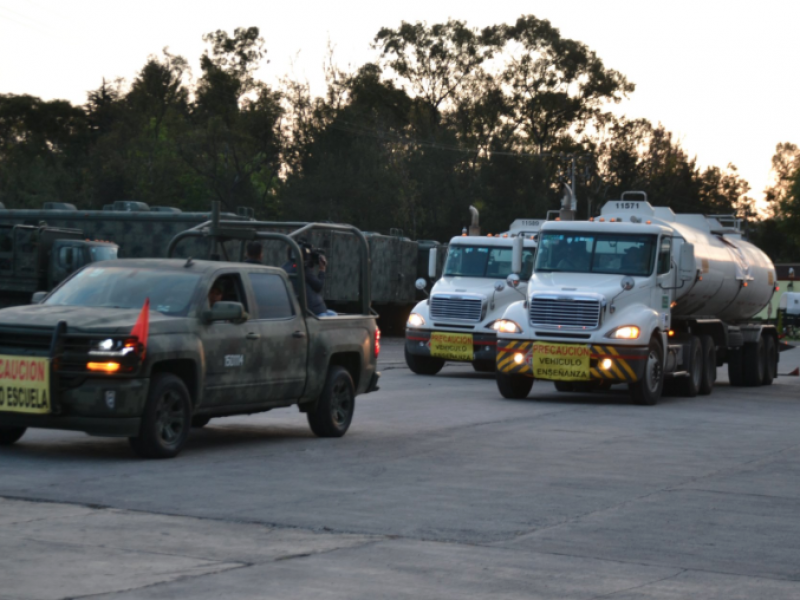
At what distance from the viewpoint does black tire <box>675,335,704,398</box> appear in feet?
75.5

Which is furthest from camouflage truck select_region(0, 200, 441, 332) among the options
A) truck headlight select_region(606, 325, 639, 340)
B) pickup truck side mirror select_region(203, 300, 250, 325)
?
pickup truck side mirror select_region(203, 300, 250, 325)

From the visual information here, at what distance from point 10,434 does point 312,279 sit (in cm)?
399

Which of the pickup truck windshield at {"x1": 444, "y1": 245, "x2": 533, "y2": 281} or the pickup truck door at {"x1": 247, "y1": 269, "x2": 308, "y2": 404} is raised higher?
the pickup truck windshield at {"x1": 444, "y1": 245, "x2": 533, "y2": 281}

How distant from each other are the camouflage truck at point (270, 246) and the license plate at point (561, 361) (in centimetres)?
873

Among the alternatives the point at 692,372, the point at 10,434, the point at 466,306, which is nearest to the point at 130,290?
the point at 10,434

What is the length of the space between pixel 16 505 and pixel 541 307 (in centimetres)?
1268

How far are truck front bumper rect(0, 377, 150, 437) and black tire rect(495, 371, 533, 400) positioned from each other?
1056cm

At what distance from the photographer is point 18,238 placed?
28.8 metres

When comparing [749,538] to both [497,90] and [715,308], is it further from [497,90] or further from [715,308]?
[497,90]

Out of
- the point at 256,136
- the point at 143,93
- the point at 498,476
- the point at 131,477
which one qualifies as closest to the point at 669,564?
the point at 498,476

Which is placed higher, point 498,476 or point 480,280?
point 480,280

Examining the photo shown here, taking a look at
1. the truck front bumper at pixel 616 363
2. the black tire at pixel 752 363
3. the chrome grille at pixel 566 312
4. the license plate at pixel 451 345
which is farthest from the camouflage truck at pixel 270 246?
the black tire at pixel 752 363

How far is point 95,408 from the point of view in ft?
35.2

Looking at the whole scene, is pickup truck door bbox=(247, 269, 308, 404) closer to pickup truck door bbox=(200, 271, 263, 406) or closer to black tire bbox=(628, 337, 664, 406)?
pickup truck door bbox=(200, 271, 263, 406)
